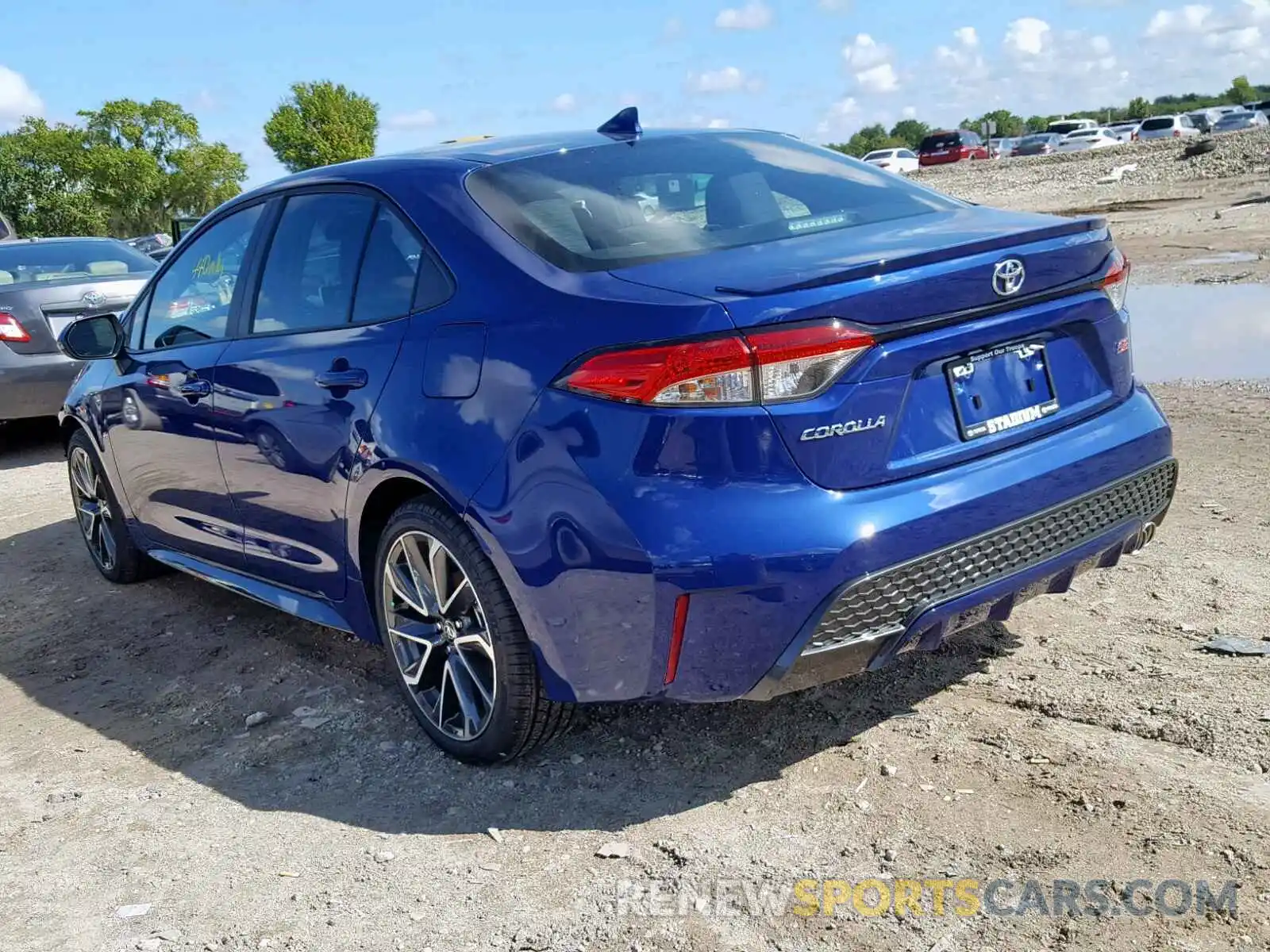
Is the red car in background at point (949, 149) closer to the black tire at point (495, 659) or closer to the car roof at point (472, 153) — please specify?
the car roof at point (472, 153)

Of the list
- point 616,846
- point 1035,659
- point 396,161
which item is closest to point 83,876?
point 616,846

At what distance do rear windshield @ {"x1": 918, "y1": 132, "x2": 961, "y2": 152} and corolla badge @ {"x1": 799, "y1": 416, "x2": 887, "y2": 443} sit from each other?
53.5 meters

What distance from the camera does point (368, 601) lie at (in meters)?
3.85

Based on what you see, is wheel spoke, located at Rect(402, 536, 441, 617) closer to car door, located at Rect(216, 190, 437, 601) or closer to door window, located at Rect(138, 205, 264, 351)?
car door, located at Rect(216, 190, 437, 601)

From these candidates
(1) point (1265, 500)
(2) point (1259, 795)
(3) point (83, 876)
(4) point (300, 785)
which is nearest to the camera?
(2) point (1259, 795)

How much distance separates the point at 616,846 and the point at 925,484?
1159 millimetres

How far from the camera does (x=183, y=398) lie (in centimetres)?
459

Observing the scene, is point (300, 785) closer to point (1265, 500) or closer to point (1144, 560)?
point (1144, 560)

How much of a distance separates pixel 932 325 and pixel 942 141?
53920 mm

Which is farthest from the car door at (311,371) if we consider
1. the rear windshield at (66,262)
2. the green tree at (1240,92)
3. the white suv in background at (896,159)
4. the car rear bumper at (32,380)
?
the green tree at (1240,92)

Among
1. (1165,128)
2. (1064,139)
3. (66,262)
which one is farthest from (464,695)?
(1165,128)

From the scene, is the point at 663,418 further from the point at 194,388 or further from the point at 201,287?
the point at 201,287

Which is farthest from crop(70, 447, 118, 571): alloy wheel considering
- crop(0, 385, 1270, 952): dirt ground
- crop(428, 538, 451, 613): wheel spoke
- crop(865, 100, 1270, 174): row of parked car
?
crop(865, 100, 1270, 174): row of parked car

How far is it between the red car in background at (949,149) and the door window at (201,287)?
168ft
